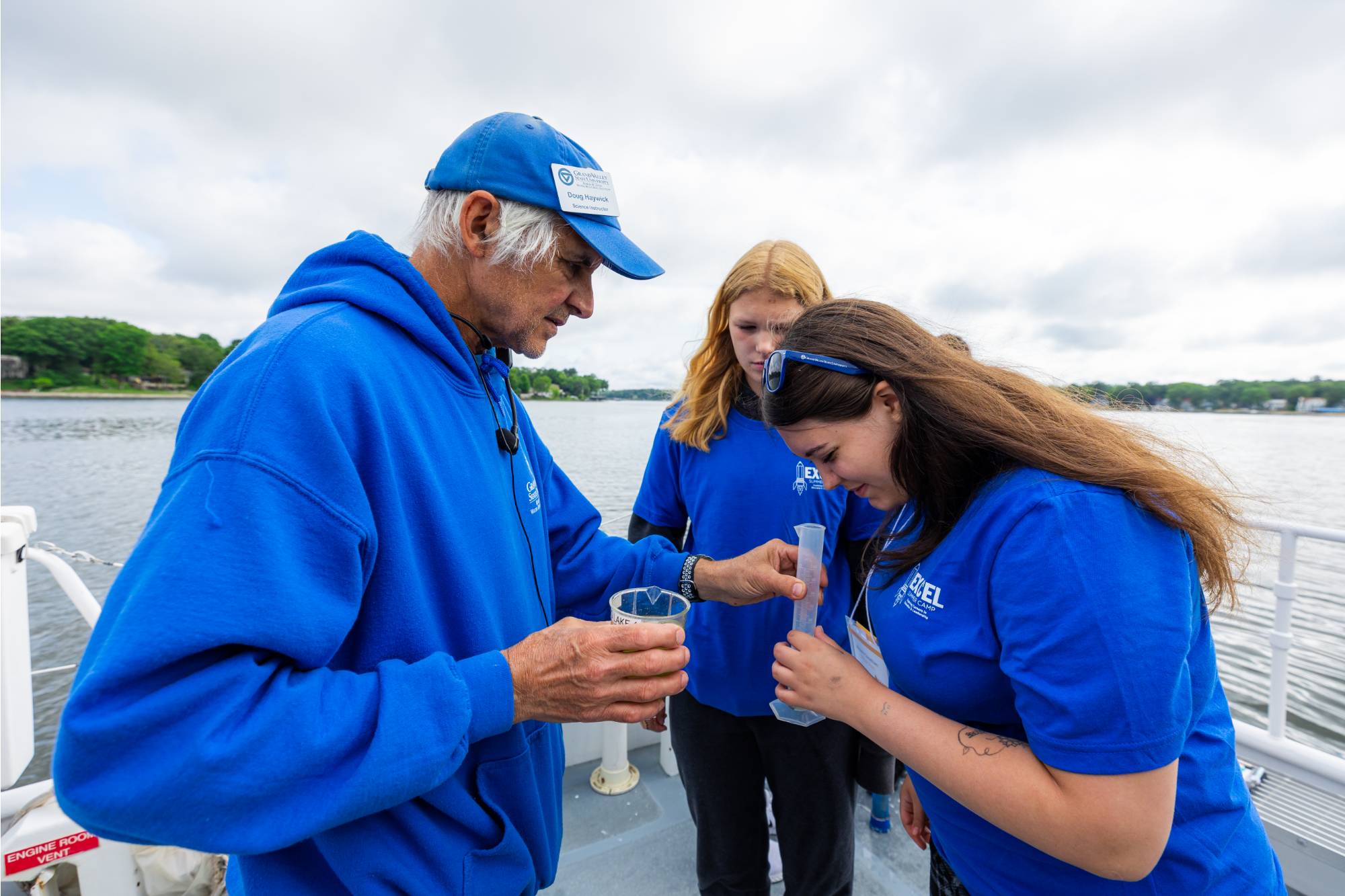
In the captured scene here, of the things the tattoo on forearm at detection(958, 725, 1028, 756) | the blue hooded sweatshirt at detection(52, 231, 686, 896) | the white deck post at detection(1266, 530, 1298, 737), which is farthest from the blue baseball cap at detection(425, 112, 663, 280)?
the white deck post at detection(1266, 530, 1298, 737)

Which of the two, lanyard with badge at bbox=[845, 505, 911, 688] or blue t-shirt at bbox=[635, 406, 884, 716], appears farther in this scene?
blue t-shirt at bbox=[635, 406, 884, 716]

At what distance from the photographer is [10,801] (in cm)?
196

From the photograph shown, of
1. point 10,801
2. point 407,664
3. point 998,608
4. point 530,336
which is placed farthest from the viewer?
point 10,801

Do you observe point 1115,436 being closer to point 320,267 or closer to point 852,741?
point 852,741

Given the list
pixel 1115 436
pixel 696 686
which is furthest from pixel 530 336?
pixel 696 686

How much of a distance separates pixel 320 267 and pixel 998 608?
1.34m

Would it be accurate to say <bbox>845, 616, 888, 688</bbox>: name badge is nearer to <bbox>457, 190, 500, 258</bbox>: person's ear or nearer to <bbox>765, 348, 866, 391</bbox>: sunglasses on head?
<bbox>765, 348, 866, 391</bbox>: sunglasses on head

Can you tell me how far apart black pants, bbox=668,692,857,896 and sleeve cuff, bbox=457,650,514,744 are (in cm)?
129

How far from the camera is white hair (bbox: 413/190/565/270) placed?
3.89ft

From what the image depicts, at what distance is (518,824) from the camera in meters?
1.17

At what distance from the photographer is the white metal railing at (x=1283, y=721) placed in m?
2.25

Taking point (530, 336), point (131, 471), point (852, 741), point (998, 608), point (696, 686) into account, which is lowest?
point (131, 471)

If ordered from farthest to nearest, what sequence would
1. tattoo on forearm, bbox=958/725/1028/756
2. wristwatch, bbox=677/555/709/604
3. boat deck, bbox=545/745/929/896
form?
boat deck, bbox=545/745/929/896
wristwatch, bbox=677/555/709/604
tattoo on forearm, bbox=958/725/1028/756

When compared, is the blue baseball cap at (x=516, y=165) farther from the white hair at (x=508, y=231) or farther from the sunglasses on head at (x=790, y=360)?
the sunglasses on head at (x=790, y=360)
